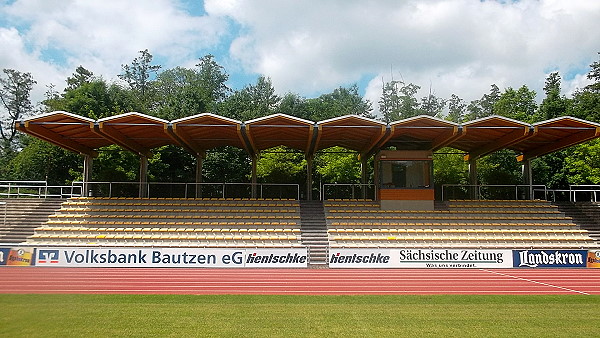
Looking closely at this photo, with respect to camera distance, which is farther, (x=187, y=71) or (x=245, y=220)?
(x=187, y=71)

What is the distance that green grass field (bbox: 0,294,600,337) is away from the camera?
8.37 m

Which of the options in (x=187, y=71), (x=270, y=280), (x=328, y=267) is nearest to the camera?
(x=270, y=280)

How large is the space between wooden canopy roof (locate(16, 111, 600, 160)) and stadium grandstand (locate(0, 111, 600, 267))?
0.08 metres

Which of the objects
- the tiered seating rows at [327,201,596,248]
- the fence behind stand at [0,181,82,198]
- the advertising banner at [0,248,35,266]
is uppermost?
the fence behind stand at [0,181,82,198]

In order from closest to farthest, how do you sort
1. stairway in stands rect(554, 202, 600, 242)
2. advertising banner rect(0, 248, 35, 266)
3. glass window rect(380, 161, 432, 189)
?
advertising banner rect(0, 248, 35, 266) → stairway in stands rect(554, 202, 600, 242) → glass window rect(380, 161, 432, 189)

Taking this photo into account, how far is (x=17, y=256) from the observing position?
20781mm

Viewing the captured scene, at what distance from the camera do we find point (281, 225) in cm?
2575

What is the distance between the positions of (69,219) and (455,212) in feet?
71.3

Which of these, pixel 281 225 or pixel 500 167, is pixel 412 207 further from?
pixel 500 167

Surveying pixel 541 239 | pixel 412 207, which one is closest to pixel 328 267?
pixel 412 207

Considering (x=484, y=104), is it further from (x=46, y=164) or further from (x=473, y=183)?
(x=46, y=164)

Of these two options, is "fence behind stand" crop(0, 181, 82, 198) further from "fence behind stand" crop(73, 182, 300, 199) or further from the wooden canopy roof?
the wooden canopy roof

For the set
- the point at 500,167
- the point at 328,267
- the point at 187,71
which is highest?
the point at 187,71

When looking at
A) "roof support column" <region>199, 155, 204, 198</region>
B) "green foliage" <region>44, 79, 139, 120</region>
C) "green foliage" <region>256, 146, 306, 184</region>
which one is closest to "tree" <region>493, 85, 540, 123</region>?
"green foliage" <region>256, 146, 306, 184</region>
